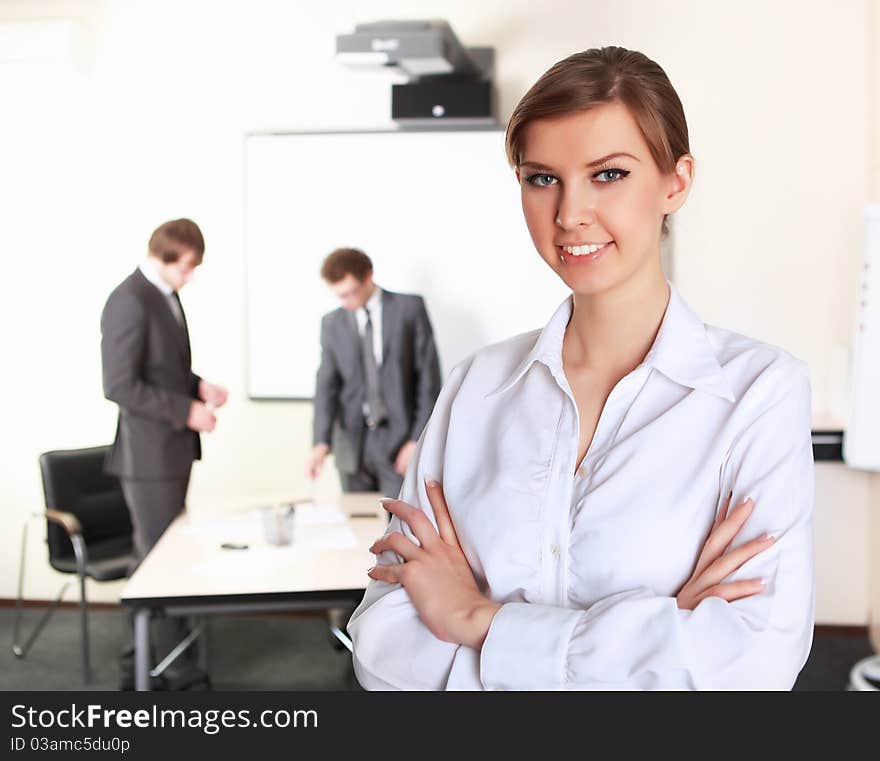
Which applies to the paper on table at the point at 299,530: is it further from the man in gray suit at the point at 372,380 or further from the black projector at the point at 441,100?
the black projector at the point at 441,100

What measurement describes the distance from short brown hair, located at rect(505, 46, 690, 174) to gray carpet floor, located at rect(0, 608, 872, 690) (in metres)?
2.89

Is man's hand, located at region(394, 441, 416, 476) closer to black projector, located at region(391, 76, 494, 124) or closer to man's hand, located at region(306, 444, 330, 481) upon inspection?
man's hand, located at region(306, 444, 330, 481)

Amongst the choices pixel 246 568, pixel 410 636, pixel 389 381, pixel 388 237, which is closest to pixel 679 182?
pixel 410 636

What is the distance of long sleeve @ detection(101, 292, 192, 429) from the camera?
354 cm

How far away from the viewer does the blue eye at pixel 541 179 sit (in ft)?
3.35

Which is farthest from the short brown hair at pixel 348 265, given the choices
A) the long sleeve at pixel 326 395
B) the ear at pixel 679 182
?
the ear at pixel 679 182

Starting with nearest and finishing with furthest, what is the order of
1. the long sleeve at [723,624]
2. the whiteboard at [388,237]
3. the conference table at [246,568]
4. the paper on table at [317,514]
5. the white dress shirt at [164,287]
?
the long sleeve at [723,624] → the conference table at [246,568] → the paper on table at [317,514] → the white dress shirt at [164,287] → the whiteboard at [388,237]

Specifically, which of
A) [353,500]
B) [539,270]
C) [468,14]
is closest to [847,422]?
[539,270]

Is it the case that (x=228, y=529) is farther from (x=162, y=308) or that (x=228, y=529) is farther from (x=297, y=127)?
(x=297, y=127)

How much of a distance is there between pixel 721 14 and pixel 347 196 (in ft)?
5.52

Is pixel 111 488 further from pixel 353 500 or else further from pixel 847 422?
pixel 847 422

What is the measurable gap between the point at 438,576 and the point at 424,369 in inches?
122

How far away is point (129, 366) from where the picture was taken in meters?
3.55

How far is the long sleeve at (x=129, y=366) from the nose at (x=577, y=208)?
2785 millimetres
